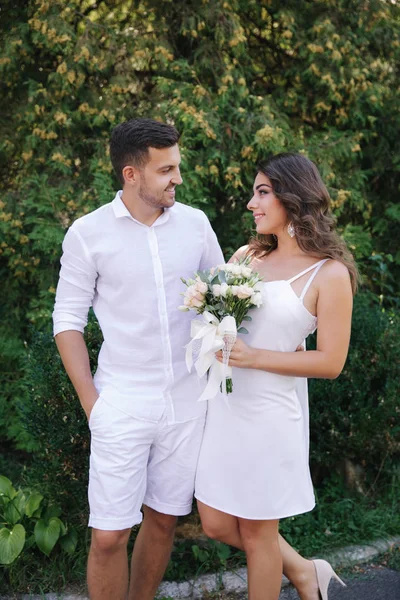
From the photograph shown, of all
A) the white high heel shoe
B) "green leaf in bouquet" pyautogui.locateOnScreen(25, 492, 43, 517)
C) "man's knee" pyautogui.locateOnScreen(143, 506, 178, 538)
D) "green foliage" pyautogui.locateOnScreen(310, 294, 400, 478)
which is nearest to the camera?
"man's knee" pyautogui.locateOnScreen(143, 506, 178, 538)

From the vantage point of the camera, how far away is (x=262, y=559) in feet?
10.2

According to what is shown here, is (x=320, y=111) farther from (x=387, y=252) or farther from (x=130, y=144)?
(x=130, y=144)

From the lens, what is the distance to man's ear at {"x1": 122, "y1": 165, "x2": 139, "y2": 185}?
304 cm

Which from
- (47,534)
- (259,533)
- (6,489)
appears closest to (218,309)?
(259,533)

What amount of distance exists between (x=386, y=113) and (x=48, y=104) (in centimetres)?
276

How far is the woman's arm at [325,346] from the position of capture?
295 cm

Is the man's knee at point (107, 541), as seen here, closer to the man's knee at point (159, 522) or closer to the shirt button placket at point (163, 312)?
the man's knee at point (159, 522)

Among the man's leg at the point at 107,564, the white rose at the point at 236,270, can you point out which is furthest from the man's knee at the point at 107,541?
the white rose at the point at 236,270

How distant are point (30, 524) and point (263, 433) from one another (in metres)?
1.62

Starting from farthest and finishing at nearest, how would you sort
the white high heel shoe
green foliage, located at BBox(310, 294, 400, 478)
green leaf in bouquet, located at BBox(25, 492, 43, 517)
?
green foliage, located at BBox(310, 294, 400, 478) → green leaf in bouquet, located at BBox(25, 492, 43, 517) → the white high heel shoe

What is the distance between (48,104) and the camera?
5309mm

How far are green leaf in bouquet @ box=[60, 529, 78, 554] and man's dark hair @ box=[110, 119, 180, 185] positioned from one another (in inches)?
80.6

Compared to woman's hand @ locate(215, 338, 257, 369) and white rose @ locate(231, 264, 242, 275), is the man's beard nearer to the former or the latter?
white rose @ locate(231, 264, 242, 275)

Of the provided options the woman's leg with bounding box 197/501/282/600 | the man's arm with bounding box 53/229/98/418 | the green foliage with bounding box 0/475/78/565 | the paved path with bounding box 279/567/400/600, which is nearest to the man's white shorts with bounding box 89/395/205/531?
the man's arm with bounding box 53/229/98/418
